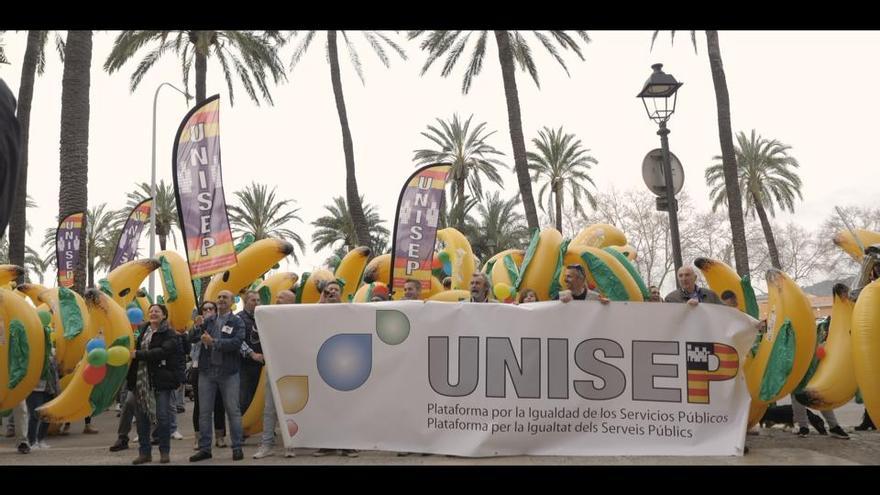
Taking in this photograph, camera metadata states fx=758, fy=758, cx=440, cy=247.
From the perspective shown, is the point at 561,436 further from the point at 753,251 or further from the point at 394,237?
the point at 753,251

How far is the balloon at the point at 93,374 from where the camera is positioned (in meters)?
8.64

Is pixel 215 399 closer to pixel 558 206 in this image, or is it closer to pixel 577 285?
pixel 577 285

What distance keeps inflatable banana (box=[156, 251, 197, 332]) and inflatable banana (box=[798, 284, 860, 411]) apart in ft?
28.5

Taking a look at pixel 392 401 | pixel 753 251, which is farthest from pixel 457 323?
pixel 753 251

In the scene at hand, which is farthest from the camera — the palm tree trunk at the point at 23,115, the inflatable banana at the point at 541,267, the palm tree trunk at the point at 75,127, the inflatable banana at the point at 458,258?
the palm tree trunk at the point at 23,115

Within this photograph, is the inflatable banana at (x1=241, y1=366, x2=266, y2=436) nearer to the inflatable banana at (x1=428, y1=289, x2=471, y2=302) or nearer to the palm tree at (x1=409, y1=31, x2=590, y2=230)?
the inflatable banana at (x1=428, y1=289, x2=471, y2=302)

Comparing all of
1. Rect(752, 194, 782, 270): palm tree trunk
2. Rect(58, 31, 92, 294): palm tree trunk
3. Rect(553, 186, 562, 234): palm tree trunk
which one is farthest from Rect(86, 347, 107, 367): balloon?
Rect(553, 186, 562, 234): palm tree trunk

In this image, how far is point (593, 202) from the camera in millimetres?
43781

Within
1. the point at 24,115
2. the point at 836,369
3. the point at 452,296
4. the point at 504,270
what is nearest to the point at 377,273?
the point at 504,270

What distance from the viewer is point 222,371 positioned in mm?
8070

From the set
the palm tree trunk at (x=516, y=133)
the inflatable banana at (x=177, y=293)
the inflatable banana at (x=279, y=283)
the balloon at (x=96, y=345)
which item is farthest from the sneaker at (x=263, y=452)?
the palm tree trunk at (x=516, y=133)

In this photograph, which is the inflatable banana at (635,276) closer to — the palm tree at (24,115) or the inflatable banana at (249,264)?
the inflatable banana at (249,264)

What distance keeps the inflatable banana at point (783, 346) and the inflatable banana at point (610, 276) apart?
1455 mm

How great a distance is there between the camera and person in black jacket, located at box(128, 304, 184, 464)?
785 cm
